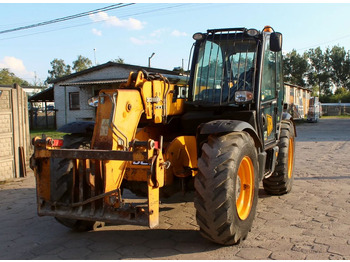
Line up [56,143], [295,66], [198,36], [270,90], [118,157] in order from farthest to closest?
[295,66]
[270,90]
[198,36]
[56,143]
[118,157]

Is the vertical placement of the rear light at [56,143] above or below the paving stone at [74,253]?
→ above

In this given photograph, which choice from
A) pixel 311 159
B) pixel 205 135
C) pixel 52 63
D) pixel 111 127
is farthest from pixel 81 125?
pixel 52 63

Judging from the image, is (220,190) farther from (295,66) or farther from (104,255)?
(295,66)

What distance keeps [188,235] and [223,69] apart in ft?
8.21

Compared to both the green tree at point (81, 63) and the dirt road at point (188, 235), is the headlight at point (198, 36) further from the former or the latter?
the green tree at point (81, 63)

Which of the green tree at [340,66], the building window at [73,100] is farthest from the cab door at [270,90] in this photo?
the green tree at [340,66]

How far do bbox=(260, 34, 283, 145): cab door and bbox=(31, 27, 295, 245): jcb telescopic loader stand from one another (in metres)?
0.02

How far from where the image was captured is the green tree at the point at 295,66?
66188 mm

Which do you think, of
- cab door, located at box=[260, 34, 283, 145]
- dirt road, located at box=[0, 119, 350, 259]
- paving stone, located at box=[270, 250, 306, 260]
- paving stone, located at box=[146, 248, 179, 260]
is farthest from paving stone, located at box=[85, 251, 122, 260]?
cab door, located at box=[260, 34, 283, 145]

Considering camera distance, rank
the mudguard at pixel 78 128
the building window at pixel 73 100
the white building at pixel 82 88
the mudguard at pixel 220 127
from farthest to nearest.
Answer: the building window at pixel 73 100 → the white building at pixel 82 88 → the mudguard at pixel 78 128 → the mudguard at pixel 220 127

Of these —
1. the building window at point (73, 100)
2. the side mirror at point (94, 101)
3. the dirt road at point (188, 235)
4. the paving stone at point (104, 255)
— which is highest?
the building window at point (73, 100)

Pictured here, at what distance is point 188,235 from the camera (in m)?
4.61

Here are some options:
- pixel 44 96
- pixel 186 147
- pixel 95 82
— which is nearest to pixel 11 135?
pixel 186 147

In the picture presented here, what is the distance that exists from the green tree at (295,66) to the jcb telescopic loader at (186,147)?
64.0 meters
